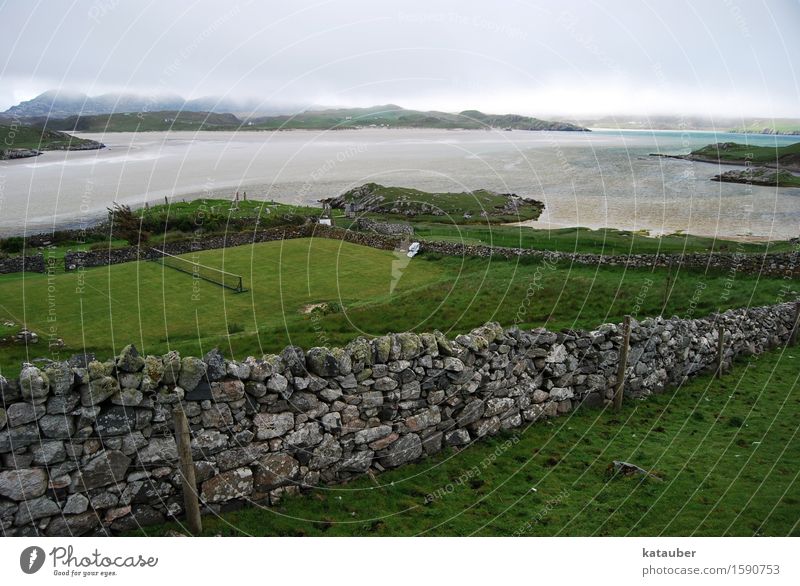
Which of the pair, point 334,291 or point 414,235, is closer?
point 334,291

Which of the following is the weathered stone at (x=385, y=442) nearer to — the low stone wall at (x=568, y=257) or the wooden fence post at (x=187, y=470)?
the wooden fence post at (x=187, y=470)

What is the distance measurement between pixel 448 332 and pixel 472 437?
6.53 meters

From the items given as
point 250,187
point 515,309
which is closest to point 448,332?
point 515,309

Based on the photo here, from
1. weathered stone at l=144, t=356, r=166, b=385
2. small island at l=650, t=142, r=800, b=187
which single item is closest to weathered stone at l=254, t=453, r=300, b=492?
weathered stone at l=144, t=356, r=166, b=385

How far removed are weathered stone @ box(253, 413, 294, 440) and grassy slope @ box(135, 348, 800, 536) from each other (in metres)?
1.13

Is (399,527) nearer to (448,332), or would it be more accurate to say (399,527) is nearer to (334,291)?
(448,332)

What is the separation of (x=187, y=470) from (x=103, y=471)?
3.63 ft

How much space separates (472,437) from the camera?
12.0 metres

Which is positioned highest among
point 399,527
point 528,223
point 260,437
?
point 528,223

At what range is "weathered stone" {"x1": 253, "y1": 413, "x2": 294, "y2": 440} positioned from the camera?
31.2 ft

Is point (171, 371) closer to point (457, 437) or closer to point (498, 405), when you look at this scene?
point (457, 437)

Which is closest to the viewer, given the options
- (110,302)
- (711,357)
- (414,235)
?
(711,357)

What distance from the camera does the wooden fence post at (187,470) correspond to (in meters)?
8.31

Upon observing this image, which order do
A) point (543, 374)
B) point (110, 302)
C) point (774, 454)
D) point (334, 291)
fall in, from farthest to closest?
point (334, 291), point (110, 302), point (543, 374), point (774, 454)
